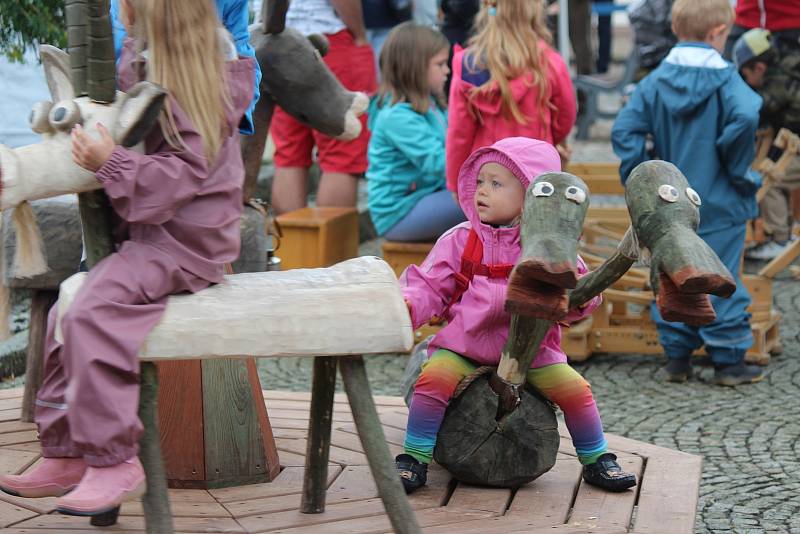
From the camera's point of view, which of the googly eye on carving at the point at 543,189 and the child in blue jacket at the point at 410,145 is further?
the child in blue jacket at the point at 410,145

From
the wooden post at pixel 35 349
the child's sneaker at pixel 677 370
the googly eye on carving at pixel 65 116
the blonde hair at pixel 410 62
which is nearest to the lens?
the googly eye on carving at pixel 65 116

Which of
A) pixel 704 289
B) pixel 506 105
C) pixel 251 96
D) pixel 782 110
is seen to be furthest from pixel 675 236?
pixel 782 110

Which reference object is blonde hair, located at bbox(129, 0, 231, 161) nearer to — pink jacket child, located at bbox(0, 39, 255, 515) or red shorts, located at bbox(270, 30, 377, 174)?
pink jacket child, located at bbox(0, 39, 255, 515)

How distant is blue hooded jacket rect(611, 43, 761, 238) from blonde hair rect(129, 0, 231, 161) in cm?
297

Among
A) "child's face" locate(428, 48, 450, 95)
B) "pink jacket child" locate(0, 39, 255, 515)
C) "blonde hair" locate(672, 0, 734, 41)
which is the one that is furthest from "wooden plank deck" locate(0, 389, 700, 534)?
"child's face" locate(428, 48, 450, 95)

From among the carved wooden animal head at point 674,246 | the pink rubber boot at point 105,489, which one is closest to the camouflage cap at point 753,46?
the carved wooden animal head at point 674,246

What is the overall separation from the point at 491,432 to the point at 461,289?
1.29 feet

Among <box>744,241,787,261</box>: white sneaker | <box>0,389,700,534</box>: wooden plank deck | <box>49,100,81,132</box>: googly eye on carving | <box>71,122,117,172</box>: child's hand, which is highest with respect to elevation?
<box>49,100,81,132</box>: googly eye on carving

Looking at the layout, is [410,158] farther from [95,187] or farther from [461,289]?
[95,187]

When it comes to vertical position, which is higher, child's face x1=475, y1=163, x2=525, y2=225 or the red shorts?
child's face x1=475, y1=163, x2=525, y2=225

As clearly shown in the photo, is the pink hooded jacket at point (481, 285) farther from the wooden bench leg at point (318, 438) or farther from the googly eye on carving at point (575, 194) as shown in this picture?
the googly eye on carving at point (575, 194)

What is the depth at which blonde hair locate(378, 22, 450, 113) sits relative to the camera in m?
5.99

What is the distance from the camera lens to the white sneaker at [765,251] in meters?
7.59

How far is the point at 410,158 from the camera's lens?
597 cm
